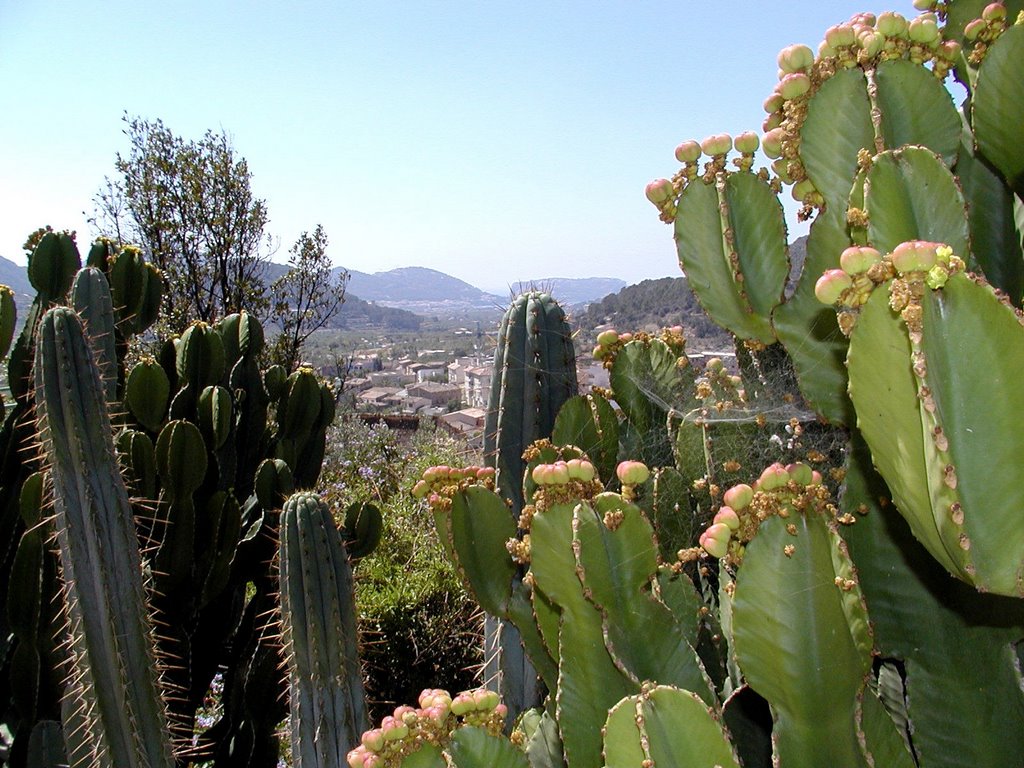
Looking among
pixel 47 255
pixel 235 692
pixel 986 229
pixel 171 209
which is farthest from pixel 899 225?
pixel 171 209

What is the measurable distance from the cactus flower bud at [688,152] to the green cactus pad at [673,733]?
103 cm

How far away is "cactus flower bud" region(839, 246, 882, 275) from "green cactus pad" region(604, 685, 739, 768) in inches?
25.0

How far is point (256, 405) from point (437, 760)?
2.78 metres

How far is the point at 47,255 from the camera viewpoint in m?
3.37

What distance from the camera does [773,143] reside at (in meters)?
1.61

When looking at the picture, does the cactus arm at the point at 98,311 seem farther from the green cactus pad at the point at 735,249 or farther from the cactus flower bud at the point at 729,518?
the cactus flower bud at the point at 729,518

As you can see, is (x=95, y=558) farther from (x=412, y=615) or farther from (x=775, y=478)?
(x=412, y=615)

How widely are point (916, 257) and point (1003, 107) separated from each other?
2.38 feet

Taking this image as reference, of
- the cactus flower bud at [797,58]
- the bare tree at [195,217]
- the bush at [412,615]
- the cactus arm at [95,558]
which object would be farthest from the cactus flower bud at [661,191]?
the bare tree at [195,217]

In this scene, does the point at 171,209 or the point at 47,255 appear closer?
the point at 47,255

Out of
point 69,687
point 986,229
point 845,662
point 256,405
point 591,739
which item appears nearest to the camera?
point 845,662

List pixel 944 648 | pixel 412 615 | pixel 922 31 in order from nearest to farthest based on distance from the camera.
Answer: pixel 944 648, pixel 922 31, pixel 412 615

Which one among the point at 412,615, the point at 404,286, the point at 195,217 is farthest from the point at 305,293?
the point at 404,286

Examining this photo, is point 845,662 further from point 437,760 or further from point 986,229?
point 986,229
